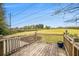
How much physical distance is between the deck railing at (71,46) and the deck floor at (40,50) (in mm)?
76

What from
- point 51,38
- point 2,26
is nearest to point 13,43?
point 2,26

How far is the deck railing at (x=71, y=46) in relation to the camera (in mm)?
2184

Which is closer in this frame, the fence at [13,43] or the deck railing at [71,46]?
the deck railing at [71,46]

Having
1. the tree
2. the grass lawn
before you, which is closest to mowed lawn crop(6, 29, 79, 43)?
the grass lawn

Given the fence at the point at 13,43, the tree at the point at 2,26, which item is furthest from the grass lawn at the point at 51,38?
the tree at the point at 2,26

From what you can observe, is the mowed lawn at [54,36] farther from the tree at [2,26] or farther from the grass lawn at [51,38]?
the tree at [2,26]

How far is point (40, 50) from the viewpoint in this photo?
230 cm

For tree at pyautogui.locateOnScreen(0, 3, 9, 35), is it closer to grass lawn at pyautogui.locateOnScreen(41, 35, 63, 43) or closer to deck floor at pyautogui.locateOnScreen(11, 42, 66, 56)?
deck floor at pyautogui.locateOnScreen(11, 42, 66, 56)

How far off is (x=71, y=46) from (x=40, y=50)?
1.24 ft

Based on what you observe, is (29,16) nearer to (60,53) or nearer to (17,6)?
(17,6)

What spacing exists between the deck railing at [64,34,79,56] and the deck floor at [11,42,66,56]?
3.0 inches

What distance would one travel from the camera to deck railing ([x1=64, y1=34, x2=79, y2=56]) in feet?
7.16

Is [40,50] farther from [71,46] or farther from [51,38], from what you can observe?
[71,46]

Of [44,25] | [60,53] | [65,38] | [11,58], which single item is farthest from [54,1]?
[11,58]
